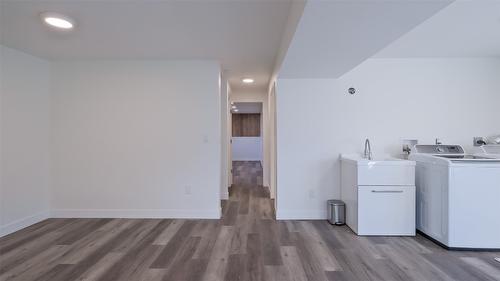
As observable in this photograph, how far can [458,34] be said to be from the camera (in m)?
2.72

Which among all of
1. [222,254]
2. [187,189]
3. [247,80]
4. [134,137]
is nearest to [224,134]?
[247,80]

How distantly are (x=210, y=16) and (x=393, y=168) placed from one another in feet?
8.18

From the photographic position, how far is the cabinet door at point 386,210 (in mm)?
2838

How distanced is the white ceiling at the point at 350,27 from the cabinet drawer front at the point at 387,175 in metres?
1.21

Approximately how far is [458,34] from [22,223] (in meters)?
5.48

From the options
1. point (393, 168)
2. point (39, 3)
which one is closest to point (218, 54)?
point (39, 3)

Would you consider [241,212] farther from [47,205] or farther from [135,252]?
[47,205]

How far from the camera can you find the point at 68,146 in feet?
11.7

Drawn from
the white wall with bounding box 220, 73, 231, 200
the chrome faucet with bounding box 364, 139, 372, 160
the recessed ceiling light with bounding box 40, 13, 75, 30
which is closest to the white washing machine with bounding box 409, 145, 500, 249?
the chrome faucet with bounding box 364, 139, 372, 160

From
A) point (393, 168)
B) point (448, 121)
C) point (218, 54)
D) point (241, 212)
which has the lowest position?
point (241, 212)

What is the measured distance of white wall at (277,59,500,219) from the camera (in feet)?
11.4

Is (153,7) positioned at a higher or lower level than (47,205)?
higher

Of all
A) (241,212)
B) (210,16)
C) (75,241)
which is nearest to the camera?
(210,16)

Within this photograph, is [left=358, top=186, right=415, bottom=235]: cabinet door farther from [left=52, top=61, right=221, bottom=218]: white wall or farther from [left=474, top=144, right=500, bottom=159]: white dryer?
[left=52, top=61, right=221, bottom=218]: white wall
